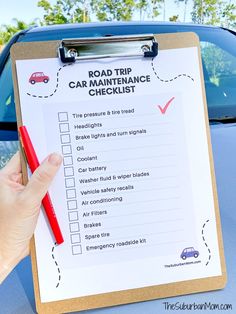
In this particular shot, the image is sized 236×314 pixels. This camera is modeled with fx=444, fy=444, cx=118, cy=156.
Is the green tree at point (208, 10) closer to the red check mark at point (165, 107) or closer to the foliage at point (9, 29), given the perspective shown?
the foliage at point (9, 29)

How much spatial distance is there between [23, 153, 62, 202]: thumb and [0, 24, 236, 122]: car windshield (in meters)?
0.77

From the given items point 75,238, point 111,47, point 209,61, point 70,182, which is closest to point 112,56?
point 111,47

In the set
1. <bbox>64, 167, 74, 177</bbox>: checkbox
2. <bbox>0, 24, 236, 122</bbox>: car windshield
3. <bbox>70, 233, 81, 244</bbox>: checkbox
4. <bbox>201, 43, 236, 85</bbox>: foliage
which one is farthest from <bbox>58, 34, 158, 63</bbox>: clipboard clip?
<bbox>201, 43, 236, 85</bbox>: foliage

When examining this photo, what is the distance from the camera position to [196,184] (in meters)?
0.90

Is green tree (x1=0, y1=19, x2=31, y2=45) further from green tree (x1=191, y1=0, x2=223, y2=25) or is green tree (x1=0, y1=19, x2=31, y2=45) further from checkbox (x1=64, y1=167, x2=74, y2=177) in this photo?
checkbox (x1=64, y1=167, x2=74, y2=177)

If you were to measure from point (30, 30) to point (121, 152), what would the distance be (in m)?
1.31

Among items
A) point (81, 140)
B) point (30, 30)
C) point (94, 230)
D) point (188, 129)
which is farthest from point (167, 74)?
point (30, 30)

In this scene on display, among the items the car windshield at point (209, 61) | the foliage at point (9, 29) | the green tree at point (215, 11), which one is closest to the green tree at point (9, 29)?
the foliage at point (9, 29)

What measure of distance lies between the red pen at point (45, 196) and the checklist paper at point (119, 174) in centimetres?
1

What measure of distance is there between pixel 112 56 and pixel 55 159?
239 mm

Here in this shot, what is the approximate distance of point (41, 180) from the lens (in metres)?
0.81

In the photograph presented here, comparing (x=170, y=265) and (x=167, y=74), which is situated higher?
(x=167, y=74)

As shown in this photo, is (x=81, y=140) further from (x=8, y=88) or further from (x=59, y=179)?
(x=8, y=88)

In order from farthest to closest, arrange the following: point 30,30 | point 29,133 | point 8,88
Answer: point 30,30 → point 8,88 → point 29,133
